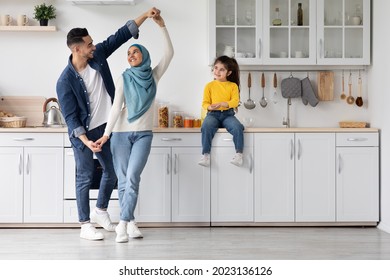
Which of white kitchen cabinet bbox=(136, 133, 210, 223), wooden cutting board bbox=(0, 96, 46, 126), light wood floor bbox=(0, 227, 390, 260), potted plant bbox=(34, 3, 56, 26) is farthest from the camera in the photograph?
wooden cutting board bbox=(0, 96, 46, 126)

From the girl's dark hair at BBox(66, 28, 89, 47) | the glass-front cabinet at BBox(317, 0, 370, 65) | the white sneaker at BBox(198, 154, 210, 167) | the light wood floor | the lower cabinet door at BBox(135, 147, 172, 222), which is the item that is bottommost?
the light wood floor

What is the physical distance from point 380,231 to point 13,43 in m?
3.50

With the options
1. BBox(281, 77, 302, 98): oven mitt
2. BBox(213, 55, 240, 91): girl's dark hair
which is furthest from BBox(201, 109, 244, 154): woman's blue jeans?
BBox(281, 77, 302, 98): oven mitt

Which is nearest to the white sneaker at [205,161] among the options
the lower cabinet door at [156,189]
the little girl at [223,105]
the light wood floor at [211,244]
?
the little girl at [223,105]

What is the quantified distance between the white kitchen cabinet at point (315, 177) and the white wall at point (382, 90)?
40 cm

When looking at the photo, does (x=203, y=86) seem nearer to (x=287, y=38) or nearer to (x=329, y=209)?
(x=287, y=38)

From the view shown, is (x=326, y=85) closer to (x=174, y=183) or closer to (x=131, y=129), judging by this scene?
(x=174, y=183)

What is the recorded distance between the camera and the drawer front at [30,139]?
17.7ft

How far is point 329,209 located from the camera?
550cm

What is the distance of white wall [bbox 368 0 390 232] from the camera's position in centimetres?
539

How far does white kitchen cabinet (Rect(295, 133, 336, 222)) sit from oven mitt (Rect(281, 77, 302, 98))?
0.54 metres

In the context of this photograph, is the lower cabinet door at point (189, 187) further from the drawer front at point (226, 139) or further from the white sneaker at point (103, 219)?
the white sneaker at point (103, 219)

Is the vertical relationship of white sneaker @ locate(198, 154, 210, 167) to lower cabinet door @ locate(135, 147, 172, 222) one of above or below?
above

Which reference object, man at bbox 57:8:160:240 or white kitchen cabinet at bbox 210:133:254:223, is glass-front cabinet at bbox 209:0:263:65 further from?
man at bbox 57:8:160:240
